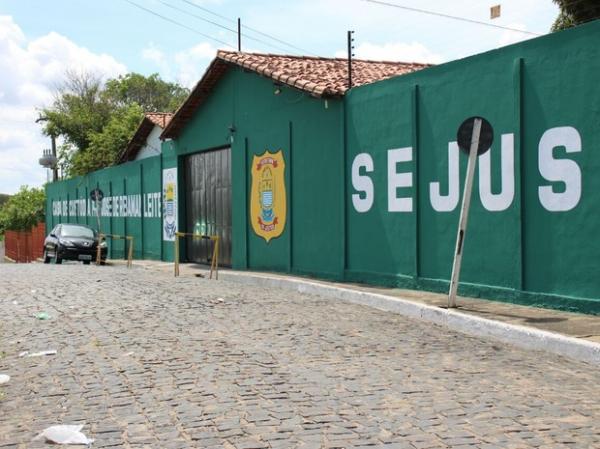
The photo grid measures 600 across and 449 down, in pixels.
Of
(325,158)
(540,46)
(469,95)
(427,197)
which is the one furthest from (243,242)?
(540,46)

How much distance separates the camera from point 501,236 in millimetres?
9992

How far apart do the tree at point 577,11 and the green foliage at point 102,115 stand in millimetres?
25728

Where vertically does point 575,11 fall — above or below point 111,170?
above

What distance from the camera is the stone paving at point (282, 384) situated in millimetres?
4574

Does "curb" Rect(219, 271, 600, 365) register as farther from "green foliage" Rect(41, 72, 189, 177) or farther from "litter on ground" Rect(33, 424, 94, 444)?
"green foliage" Rect(41, 72, 189, 177)

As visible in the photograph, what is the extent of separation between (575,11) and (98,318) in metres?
16.1

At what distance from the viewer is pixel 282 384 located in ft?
19.0

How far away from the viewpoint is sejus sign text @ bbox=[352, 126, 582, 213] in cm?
895

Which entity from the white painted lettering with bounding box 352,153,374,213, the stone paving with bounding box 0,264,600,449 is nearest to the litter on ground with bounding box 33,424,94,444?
the stone paving with bounding box 0,264,600,449

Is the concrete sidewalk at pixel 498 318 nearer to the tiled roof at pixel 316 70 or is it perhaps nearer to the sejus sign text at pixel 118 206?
the tiled roof at pixel 316 70

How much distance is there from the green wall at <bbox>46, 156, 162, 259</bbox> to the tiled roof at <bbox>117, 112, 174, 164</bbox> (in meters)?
2.25

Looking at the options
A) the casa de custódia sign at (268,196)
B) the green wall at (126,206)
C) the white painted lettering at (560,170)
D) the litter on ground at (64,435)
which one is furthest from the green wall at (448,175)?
the green wall at (126,206)

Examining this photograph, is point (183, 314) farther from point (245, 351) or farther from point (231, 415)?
point (231, 415)

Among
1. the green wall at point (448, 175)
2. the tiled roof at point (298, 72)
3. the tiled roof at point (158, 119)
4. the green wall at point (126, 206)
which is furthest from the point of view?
the tiled roof at point (158, 119)
